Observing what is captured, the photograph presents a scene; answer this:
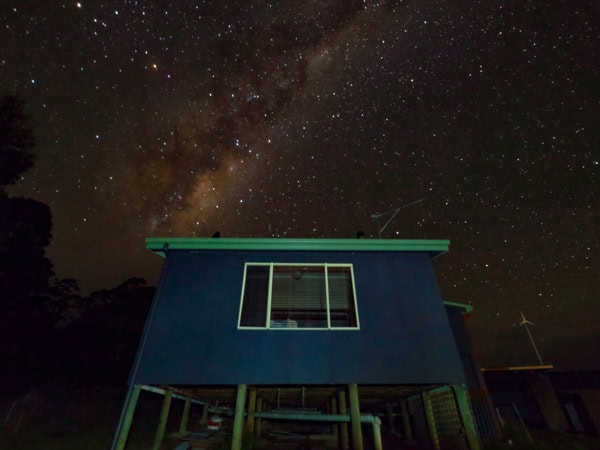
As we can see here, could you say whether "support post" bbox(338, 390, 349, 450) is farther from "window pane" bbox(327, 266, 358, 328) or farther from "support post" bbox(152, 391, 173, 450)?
"support post" bbox(152, 391, 173, 450)

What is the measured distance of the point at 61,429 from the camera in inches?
490

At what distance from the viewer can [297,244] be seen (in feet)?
26.1

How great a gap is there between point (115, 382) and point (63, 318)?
492cm

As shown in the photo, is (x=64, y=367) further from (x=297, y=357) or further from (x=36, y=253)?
(x=297, y=357)

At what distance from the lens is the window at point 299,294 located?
25.7ft

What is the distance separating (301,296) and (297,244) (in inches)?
56.1

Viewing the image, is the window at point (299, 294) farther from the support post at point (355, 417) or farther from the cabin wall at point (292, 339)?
the support post at point (355, 417)

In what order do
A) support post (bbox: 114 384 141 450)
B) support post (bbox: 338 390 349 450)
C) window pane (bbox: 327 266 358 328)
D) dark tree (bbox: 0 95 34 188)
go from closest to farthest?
support post (bbox: 114 384 141 450), window pane (bbox: 327 266 358 328), support post (bbox: 338 390 349 450), dark tree (bbox: 0 95 34 188)

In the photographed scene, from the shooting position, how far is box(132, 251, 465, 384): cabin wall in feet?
21.7

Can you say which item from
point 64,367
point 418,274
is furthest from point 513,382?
point 64,367

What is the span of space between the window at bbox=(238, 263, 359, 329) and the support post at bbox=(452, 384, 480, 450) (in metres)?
2.49

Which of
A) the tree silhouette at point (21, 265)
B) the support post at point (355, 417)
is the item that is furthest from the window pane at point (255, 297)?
the tree silhouette at point (21, 265)

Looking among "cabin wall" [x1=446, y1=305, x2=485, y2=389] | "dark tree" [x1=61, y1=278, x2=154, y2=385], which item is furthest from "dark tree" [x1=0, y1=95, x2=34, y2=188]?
"cabin wall" [x1=446, y1=305, x2=485, y2=389]

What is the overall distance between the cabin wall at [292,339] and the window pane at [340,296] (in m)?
0.43
